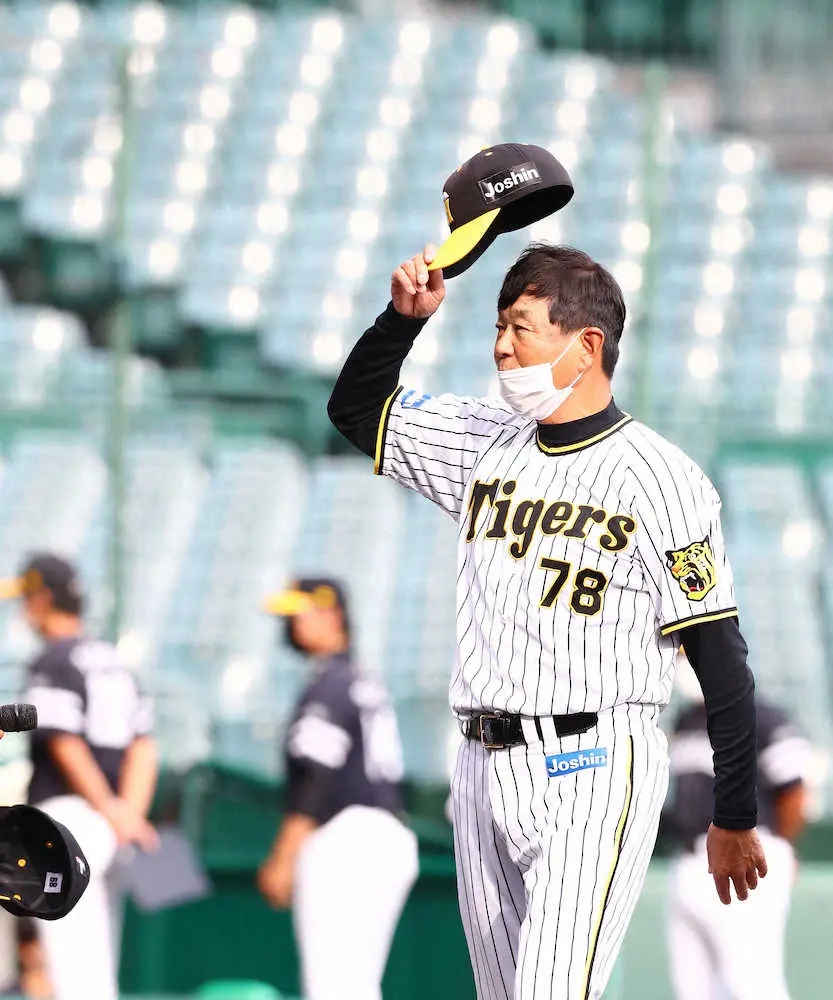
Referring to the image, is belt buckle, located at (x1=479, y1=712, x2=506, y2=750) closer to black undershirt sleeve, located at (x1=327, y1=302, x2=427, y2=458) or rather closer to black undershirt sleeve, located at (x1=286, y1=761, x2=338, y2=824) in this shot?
black undershirt sleeve, located at (x1=327, y1=302, x2=427, y2=458)

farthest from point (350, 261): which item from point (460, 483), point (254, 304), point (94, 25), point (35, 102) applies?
point (460, 483)

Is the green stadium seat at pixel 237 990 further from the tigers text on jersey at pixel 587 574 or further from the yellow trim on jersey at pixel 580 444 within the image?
the yellow trim on jersey at pixel 580 444

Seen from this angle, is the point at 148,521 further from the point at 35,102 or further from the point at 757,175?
the point at 757,175

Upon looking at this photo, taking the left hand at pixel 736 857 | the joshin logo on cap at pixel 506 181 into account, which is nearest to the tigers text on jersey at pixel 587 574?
the left hand at pixel 736 857

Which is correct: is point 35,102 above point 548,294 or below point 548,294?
above

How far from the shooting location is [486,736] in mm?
2469

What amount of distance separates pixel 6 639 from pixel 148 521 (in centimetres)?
101

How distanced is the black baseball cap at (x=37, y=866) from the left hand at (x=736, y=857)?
0.86 metres

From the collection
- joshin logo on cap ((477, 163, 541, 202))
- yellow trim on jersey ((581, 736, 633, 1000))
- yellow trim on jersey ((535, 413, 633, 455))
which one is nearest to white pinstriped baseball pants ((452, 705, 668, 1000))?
yellow trim on jersey ((581, 736, 633, 1000))

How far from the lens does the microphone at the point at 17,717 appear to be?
2.15m

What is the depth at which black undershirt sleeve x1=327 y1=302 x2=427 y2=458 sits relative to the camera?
8.66 feet

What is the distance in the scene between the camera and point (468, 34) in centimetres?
1186

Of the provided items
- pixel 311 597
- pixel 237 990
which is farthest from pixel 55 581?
pixel 237 990

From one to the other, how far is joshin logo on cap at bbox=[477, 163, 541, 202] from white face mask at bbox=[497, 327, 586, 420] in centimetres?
24
